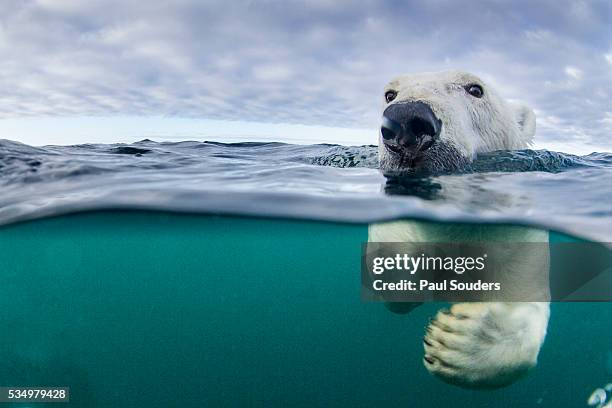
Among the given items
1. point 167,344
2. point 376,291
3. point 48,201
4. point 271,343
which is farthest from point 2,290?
point 376,291

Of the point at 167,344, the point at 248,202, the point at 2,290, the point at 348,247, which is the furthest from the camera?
the point at 167,344

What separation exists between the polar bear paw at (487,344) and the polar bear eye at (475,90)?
1910mm

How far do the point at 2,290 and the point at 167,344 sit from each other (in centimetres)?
451

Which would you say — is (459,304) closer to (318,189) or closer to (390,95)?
(390,95)

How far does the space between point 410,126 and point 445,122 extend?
1.48ft

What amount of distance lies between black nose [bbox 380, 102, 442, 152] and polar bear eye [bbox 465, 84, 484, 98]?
106 centimetres

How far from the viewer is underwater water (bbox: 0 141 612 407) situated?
5.21 m

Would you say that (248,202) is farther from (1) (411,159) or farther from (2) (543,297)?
(2) (543,297)

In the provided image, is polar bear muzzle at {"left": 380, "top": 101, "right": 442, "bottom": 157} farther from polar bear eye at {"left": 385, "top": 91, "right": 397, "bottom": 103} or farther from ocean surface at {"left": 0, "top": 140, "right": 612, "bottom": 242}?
polar bear eye at {"left": 385, "top": 91, "right": 397, "bottom": 103}

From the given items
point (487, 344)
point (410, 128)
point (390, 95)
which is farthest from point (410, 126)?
point (487, 344)

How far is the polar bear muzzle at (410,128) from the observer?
3.43 meters

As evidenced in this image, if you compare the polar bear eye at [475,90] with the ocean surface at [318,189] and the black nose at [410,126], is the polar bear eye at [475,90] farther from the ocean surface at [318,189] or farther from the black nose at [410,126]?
the black nose at [410,126]

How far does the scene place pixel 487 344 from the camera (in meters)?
3.74

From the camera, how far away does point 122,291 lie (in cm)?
1079
